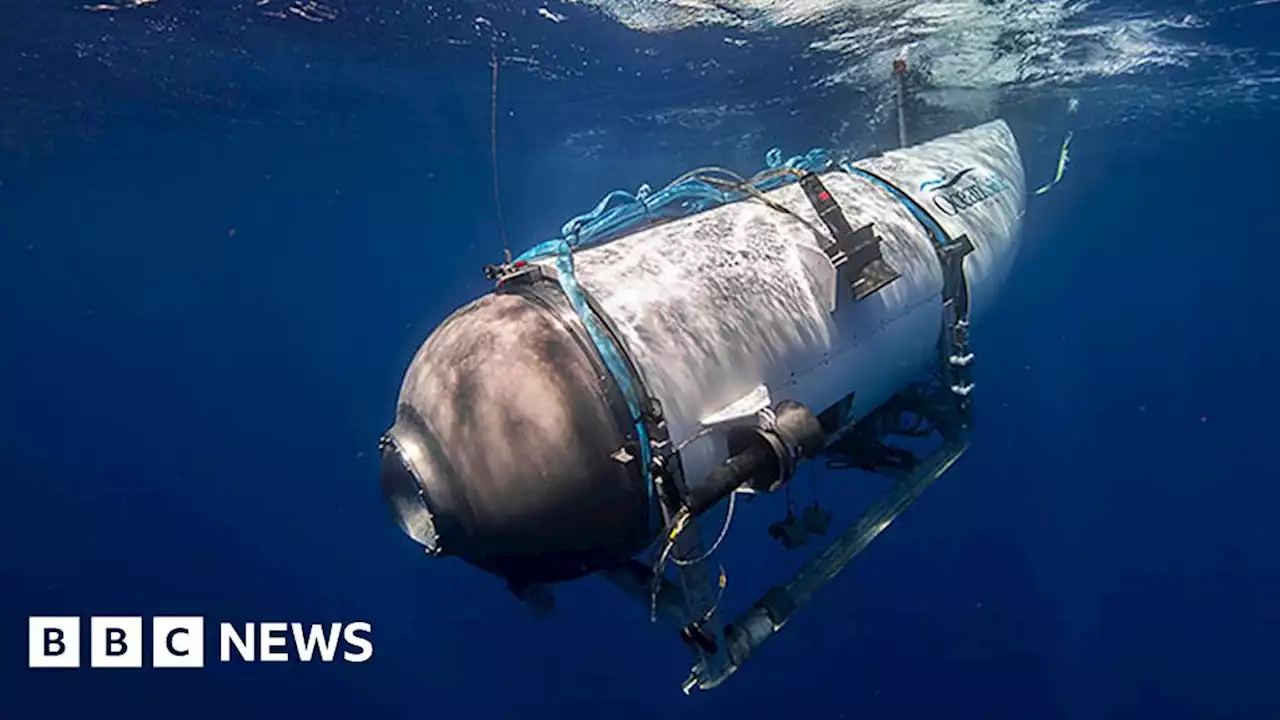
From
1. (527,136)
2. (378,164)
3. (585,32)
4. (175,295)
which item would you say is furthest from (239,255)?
(585,32)

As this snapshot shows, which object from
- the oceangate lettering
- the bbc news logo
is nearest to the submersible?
the oceangate lettering

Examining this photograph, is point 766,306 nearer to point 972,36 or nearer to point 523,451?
point 523,451

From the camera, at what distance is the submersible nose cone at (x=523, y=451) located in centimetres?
331

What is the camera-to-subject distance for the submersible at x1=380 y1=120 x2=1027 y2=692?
11.0 ft

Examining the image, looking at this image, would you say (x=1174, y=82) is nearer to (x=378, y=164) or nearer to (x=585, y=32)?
(x=585, y=32)

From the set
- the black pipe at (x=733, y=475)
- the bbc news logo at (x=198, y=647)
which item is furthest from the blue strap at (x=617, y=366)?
the bbc news logo at (x=198, y=647)

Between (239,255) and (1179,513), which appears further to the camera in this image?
(239,255)

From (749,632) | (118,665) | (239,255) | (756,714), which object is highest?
(749,632)

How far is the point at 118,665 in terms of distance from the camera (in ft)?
75.6

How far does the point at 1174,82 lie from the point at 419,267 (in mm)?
51539

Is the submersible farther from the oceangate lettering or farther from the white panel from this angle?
the oceangate lettering

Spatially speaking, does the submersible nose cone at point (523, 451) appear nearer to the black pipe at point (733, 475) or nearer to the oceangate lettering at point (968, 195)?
the black pipe at point (733, 475)

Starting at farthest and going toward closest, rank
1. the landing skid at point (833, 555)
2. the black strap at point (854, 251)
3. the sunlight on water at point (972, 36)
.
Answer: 1. the sunlight on water at point (972, 36)
2. the black strap at point (854, 251)
3. the landing skid at point (833, 555)

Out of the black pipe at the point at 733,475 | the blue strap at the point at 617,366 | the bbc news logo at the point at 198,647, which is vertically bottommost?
the bbc news logo at the point at 198,647
